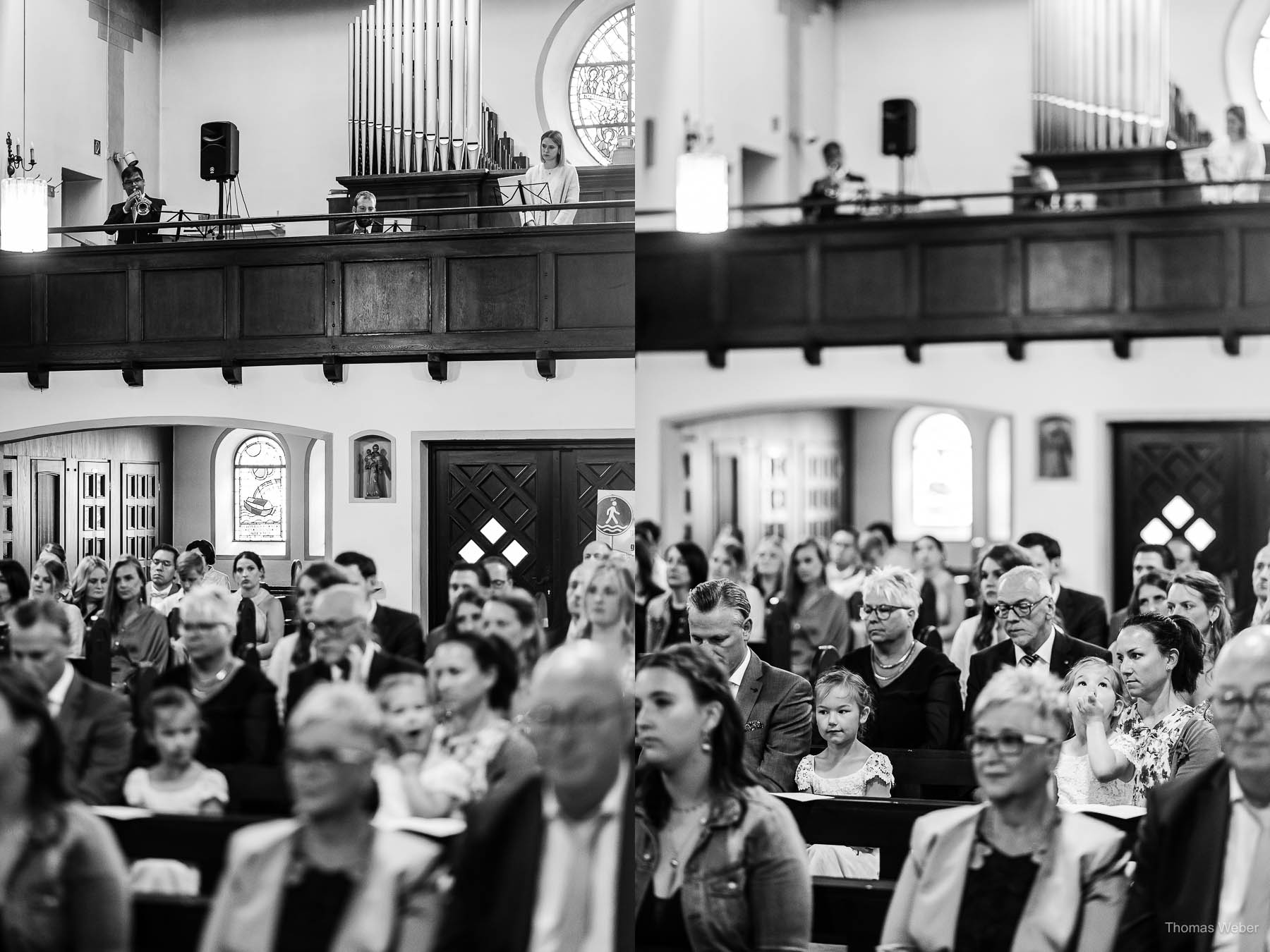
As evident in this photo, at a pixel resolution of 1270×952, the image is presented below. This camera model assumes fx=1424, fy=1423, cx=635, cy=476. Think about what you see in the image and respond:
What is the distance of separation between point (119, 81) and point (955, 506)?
2.18m

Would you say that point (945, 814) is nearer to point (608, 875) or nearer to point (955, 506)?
point (608, 875)

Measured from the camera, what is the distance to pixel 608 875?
1.22 m

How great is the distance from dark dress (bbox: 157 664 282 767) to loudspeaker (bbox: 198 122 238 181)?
42 cm

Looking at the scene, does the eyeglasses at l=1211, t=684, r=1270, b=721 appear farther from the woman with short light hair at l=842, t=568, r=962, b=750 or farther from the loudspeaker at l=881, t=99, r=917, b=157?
the loudspeaker at l=881, t=99, r=917, b=157

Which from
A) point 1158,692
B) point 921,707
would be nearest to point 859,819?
point 1158,692

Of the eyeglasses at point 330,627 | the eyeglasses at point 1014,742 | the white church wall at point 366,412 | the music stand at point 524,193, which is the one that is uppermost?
the music stand at point 524,193

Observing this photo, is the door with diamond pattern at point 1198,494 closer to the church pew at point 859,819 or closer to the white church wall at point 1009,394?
the white church wall at point 1009,394

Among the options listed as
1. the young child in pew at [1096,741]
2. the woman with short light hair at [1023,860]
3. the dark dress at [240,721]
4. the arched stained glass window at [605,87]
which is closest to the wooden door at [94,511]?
the dark dress at [240,721]

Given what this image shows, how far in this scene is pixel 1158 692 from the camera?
1.91m

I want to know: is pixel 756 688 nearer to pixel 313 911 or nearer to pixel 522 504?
pixel 522 504

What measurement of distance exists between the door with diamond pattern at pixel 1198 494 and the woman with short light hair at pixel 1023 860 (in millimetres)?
935

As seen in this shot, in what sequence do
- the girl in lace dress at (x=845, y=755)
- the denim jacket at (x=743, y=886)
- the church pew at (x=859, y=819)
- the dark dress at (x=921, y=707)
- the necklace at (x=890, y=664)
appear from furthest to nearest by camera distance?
the necklace at (x=890, y=664) < the dark dress at (x=921, y=707) < the girl in lace dress at (x=845, y=755) < the church pew at (x=859, y=819) < the denim jacket at (x=743, y=886)

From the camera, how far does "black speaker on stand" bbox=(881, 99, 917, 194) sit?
2443 mm

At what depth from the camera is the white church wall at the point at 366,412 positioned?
1182 mm
